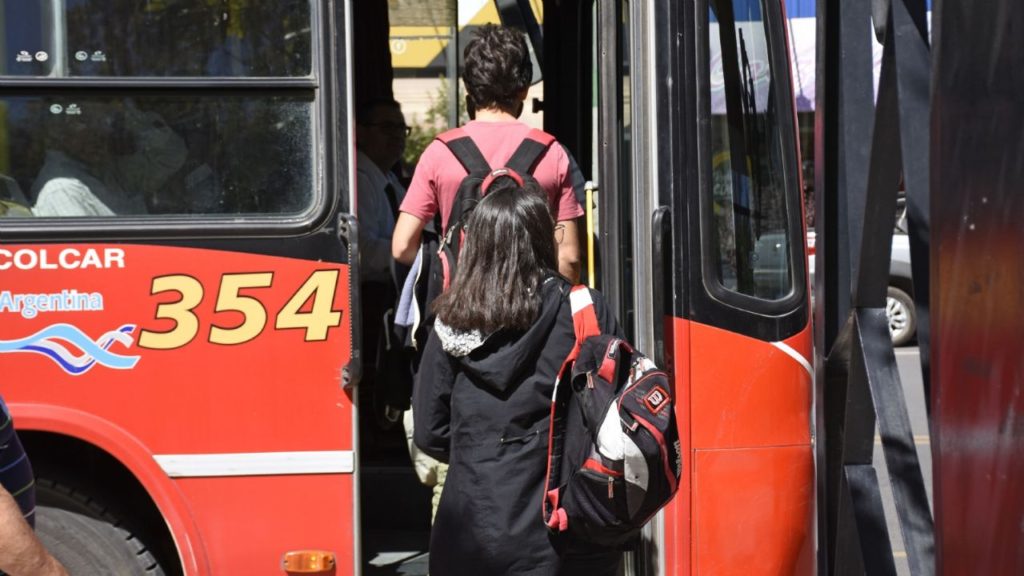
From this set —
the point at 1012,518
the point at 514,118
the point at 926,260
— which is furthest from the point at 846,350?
the point at 514,118

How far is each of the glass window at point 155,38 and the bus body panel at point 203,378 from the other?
56cm

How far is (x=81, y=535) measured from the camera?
11.8 ft

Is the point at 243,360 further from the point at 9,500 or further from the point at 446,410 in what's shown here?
the point at 9,500

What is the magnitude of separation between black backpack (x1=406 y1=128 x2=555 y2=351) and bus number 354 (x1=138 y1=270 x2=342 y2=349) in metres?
0.29

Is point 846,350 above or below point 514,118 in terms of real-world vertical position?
below

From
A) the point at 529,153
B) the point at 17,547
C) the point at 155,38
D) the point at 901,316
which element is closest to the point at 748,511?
the point at 529,153

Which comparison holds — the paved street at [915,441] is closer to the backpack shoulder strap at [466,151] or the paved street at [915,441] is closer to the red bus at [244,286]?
the red bus at [244,286]

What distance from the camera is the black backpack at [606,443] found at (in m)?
2.85

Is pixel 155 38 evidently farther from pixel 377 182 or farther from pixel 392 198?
pixel 392 198

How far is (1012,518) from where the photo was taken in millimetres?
1661

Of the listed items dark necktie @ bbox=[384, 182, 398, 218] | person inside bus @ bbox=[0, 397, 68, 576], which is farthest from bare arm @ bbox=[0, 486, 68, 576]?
dark necktie @ bbox=[384, 182, 398, 218]

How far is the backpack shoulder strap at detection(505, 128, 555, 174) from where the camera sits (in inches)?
147

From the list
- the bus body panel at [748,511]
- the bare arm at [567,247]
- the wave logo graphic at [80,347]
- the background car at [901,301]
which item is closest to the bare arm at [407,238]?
the bare arm at [567,247]

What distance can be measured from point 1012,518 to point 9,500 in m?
1.78
